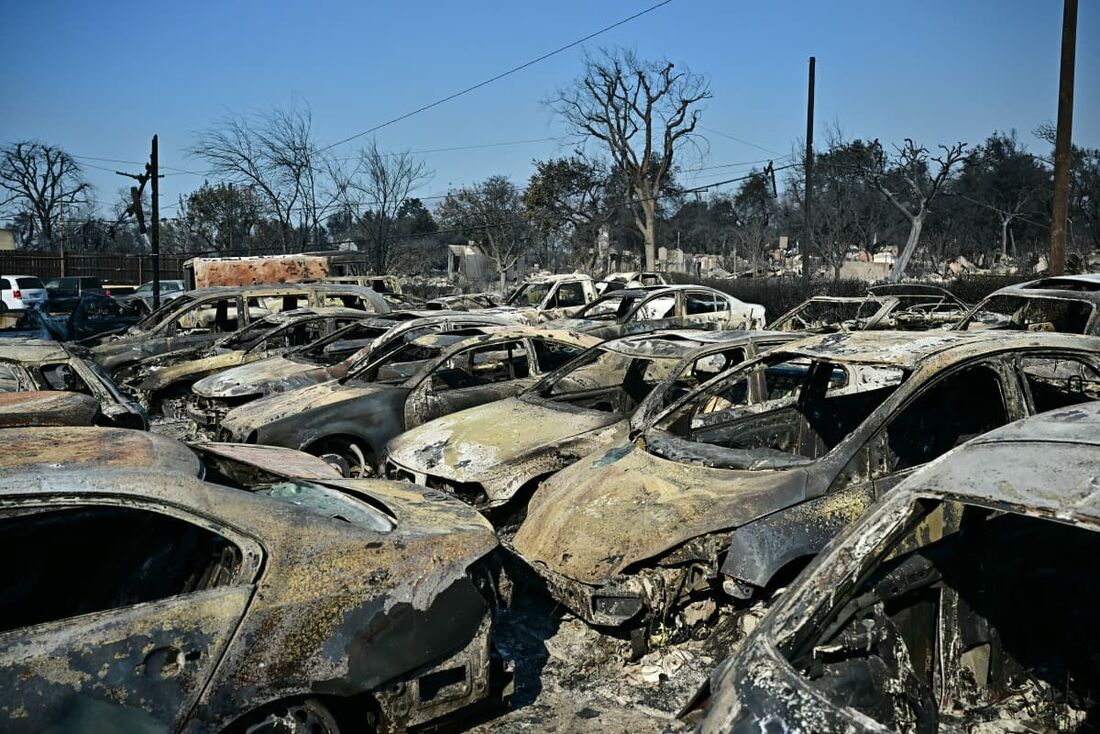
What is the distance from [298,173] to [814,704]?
35924 millimetres

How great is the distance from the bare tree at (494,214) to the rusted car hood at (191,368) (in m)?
31.1

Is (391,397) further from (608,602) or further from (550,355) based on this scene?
(608,602)

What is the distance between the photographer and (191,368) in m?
11.8

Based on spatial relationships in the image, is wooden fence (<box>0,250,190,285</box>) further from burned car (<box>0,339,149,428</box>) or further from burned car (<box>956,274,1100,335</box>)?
burned car (<box>956,274,1100,335</box>)

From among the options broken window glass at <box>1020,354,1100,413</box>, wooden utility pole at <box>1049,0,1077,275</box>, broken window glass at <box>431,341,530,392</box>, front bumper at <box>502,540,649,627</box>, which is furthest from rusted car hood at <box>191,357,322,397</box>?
wooden utility pole at <box>1049,0,1077,275</box>

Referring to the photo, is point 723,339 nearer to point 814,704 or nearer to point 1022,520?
point 1022,520

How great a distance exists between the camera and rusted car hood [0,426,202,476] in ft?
10.9

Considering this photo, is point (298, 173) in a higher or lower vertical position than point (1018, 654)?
higher

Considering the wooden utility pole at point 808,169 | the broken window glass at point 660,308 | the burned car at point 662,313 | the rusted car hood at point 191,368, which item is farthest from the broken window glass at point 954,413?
the wooden utility pole at point 808,169

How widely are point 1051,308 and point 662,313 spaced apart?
6.33 metres

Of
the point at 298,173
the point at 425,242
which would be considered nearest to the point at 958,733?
the point at 298,173

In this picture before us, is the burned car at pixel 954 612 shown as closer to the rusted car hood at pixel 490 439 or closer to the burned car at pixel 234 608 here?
the burned car at pixel 234 608

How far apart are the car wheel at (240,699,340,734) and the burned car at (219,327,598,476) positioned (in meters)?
4.47

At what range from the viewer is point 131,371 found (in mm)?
12828
